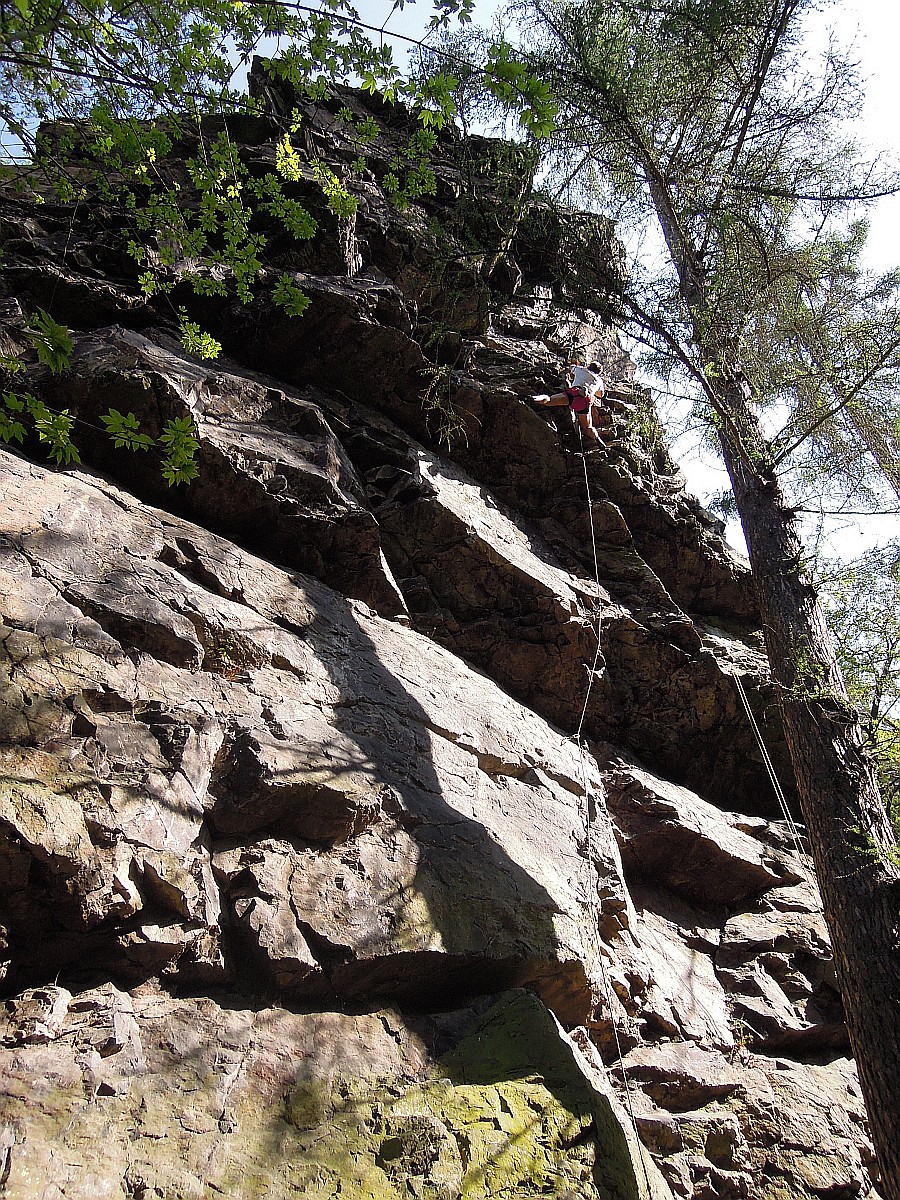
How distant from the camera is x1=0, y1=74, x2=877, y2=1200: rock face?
111 inches

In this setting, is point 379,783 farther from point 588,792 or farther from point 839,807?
point 839,807

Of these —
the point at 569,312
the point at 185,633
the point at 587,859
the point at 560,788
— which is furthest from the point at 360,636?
the point at 569,312

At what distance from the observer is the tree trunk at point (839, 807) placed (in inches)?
155

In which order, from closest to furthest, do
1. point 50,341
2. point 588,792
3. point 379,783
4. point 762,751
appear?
point 50,341
point 379,783
point 588,792
point 762,751

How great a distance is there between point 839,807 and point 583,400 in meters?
5.54

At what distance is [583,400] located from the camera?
8.64 metres

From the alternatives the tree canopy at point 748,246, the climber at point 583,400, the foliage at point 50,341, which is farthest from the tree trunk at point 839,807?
the foliage at point 50,341

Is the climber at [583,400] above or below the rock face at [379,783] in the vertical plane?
above

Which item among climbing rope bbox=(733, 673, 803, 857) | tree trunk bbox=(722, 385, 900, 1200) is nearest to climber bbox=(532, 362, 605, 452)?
tree trunk bbox=(722, 385, 900, 1200)

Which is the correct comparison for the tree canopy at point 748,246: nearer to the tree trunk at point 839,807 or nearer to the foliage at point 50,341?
the tree trunk at point 839,807

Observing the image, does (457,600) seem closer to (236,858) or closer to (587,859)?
(587,859)

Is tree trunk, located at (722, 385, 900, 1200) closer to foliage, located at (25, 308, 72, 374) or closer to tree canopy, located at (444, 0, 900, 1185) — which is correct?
tree canopy, located at (444, 0, 900, 1185)

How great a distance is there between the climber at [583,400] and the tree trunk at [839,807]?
2296 millimetres

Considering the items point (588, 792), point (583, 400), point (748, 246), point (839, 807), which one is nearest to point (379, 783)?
point (588, 792)
